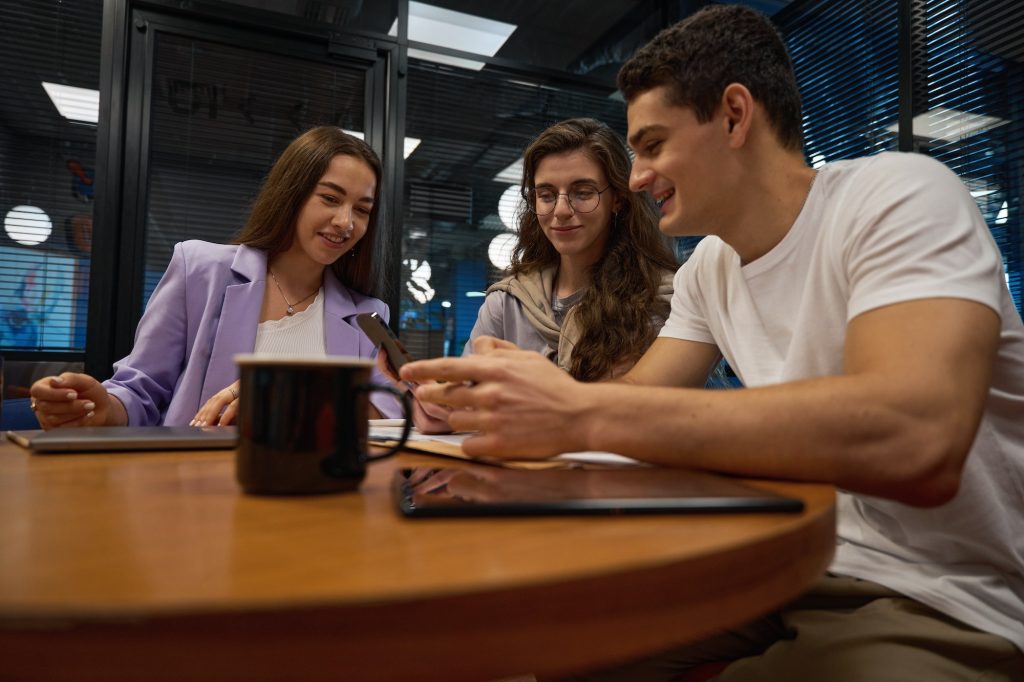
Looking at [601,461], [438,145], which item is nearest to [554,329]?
[601,461]

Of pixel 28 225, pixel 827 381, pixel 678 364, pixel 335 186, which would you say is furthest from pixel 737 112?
pixel 28 225

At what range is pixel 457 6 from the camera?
3752 mm

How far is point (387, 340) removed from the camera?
1.07m

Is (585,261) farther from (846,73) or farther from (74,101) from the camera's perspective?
(74,101)

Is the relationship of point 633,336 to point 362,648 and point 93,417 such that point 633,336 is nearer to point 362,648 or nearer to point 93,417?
point 93,417

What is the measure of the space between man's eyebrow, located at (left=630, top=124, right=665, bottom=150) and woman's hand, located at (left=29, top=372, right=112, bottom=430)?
1071 mm

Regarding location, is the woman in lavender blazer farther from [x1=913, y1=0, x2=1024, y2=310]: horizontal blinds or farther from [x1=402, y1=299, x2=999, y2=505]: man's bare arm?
[x1=913, y1=0, x2=1024, y2=310]: horizontal blinds

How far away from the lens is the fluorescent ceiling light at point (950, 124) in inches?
101

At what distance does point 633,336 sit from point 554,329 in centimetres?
27

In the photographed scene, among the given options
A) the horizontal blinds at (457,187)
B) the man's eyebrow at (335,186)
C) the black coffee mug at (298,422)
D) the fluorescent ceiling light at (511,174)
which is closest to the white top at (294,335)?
the man's eyebrow at (335,186)

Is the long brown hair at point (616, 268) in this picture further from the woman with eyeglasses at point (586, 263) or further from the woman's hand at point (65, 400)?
the woman's hand at point (65, 400)

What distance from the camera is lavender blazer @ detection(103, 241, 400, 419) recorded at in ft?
6.11

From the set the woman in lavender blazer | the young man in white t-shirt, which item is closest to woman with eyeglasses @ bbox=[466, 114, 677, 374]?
the woman in lavender blazer

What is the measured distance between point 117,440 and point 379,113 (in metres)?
2.98
